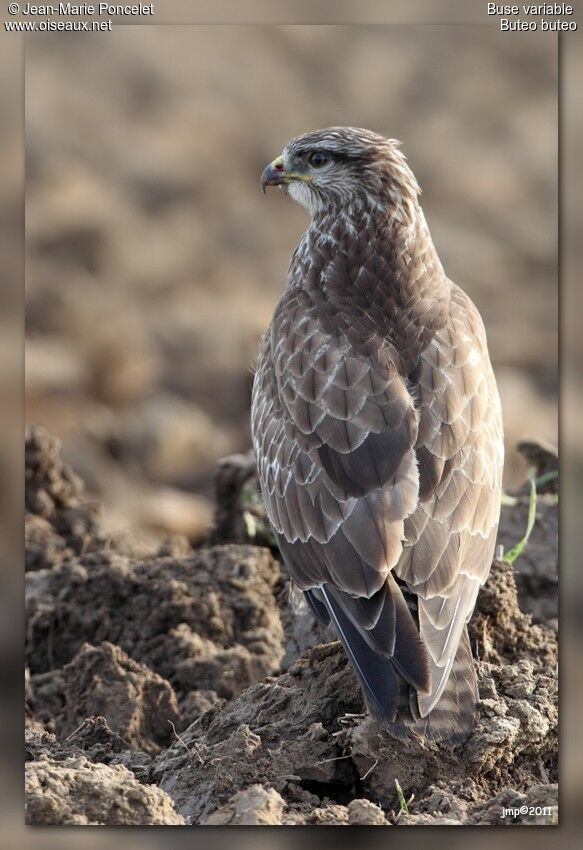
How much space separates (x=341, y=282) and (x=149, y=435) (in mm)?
3144

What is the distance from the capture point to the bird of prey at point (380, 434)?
5246mm

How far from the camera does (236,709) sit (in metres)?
5.89

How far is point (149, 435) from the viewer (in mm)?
9344

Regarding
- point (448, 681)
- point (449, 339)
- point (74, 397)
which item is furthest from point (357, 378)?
point (74, 397)

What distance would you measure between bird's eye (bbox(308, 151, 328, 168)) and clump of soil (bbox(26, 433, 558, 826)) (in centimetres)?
193

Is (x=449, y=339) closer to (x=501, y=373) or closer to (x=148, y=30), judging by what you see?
(x=148, y=30)

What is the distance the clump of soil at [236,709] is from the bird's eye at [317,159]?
1926mm

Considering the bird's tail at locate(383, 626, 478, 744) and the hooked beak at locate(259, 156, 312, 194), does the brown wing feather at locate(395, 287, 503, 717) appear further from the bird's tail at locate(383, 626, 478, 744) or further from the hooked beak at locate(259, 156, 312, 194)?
the hooked beak at locate(259, 156, 312, 194)

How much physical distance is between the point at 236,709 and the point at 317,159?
252 cm

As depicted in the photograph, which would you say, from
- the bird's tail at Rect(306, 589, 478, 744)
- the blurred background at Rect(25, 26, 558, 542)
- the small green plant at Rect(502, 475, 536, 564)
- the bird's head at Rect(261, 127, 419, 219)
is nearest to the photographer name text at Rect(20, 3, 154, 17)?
the blurred background at Rect(25, 26, 558, 542)

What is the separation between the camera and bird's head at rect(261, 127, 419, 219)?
673cm

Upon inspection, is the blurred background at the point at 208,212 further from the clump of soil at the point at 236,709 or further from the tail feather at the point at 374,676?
the tail feather at the point at 374,676

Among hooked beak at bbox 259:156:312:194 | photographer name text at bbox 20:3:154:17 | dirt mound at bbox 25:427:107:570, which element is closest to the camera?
photographer name text at bbox 20:3:154:17

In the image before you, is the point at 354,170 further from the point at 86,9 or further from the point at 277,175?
the point at 86,9
